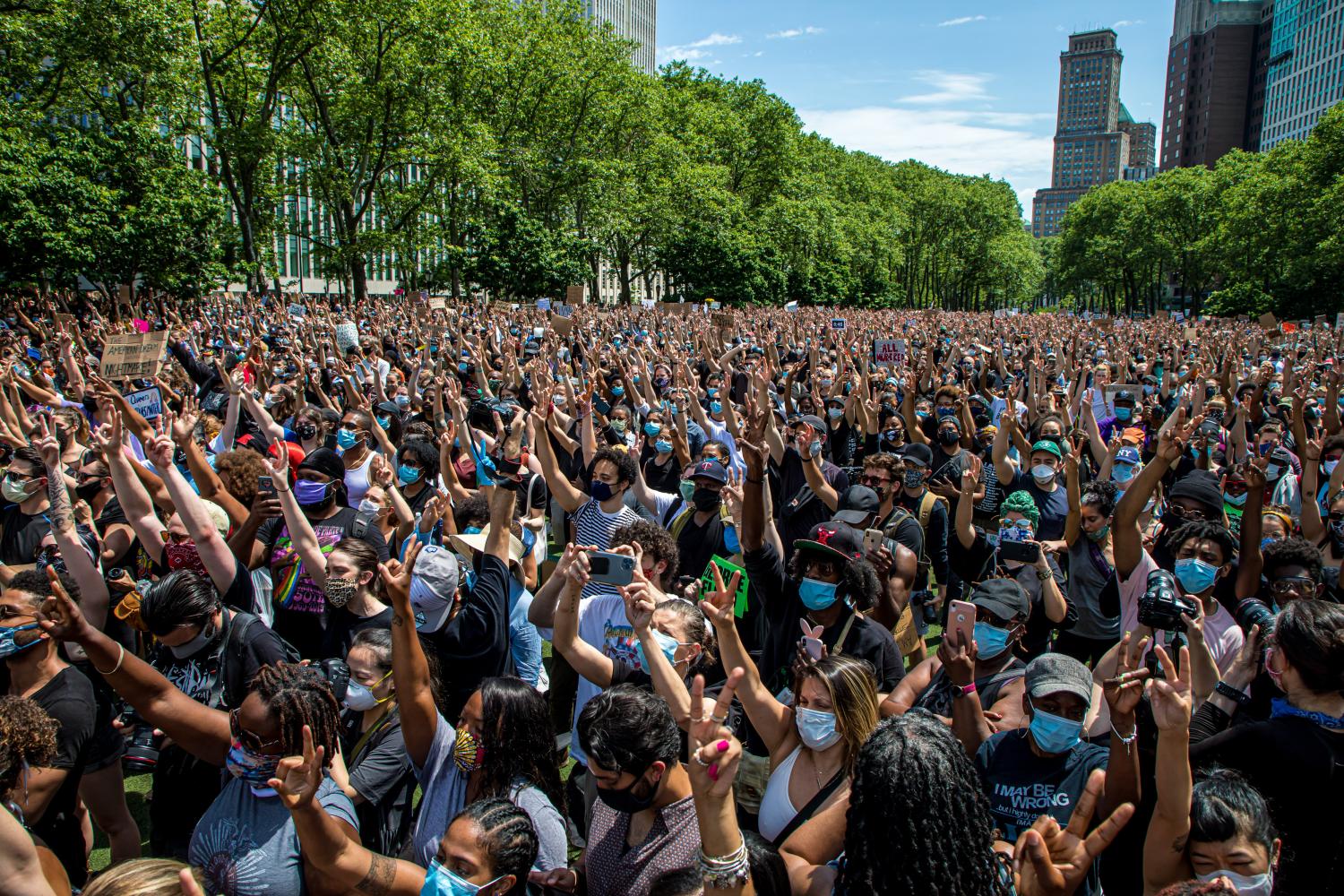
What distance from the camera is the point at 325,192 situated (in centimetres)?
3491

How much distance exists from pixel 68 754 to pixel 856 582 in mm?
3004

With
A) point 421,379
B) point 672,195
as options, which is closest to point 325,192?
point 672,195

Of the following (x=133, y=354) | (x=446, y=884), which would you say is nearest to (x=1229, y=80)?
(x=133, y=354)

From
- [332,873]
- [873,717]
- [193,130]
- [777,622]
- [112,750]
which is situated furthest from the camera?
[193,130]

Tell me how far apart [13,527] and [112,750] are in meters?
2.60

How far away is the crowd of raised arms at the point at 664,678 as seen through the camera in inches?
94.5

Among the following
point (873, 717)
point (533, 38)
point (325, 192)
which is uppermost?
point (533, 38)

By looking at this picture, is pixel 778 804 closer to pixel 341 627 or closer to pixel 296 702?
pixel 296 702

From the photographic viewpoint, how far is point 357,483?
662cm

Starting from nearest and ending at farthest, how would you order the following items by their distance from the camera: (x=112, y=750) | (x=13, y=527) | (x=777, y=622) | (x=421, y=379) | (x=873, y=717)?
(x=873, y=717), (x=112, y=750), (x=777, y=622), (x=13, y=527), (x=421, y=379)

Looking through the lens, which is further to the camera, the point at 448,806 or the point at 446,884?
the point at 448,806

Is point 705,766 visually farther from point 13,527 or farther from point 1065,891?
point 13,527

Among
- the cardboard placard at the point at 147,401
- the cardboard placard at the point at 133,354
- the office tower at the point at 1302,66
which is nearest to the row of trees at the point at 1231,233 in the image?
the office tower at the point at 1302,66

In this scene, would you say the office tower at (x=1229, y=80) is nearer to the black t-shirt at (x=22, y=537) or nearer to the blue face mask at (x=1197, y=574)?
the blue face mask at (x=1197, y=574)
